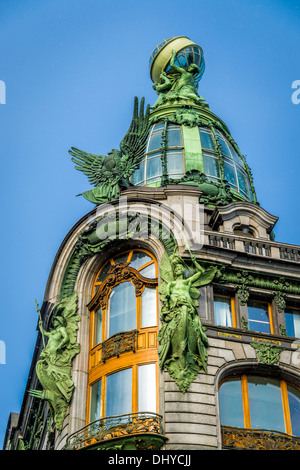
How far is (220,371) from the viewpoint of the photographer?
28344 millimetres

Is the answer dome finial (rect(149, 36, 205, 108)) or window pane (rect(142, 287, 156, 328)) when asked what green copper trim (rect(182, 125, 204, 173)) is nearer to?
dome finial (rect(149, 36, 205, 108))

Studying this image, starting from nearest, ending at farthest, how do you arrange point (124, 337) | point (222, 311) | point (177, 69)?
point (124, 337), point (222, 311), point (177, 69)

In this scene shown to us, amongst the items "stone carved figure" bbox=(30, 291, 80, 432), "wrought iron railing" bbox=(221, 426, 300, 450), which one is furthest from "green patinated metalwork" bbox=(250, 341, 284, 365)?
"stone carved figure" bbox=(30, 291, 80, 432)

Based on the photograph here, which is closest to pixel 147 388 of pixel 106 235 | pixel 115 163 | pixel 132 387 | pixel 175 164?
pixel 132 387

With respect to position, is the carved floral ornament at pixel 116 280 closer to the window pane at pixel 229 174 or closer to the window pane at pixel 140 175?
the window pane at pixel 140 175

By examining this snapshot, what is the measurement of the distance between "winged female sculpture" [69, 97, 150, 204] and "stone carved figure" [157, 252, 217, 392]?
5.65 metres

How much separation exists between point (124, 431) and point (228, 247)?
340 inches

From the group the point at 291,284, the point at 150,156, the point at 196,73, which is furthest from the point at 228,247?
the point at 196,73

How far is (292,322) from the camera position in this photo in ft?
103

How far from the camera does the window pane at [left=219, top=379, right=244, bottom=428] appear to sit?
92.5 feet

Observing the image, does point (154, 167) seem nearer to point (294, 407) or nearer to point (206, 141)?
point (206, 141)

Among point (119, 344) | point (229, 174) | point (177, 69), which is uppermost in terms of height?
point (177, 69)

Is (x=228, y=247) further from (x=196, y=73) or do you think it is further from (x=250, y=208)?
(x=196, y=73)

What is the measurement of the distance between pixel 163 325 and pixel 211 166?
46.3 ft
